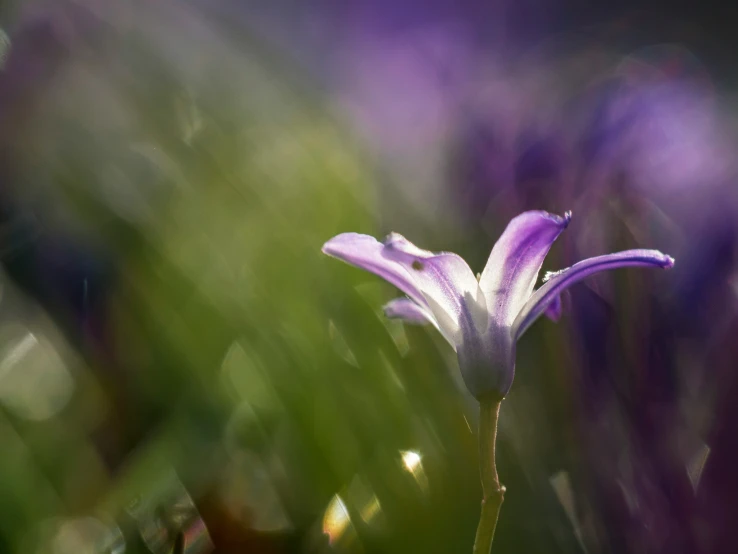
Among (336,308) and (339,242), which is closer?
(339,242)

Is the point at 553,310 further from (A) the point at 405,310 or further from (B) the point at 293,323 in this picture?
(B) the point at 293,323

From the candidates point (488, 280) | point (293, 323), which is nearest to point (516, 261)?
point (488, 280)

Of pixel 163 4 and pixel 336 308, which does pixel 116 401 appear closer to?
pixel 336 308

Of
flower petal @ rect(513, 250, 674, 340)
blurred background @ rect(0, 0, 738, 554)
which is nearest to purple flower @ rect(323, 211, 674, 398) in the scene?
flower petal @ rect(513, 250, 674, 340)

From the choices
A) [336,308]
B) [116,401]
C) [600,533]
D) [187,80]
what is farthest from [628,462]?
[187,80]

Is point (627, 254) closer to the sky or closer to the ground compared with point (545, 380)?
closer to the sky

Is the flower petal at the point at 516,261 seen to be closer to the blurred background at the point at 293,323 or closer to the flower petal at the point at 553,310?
the flower petal at the point at 553,310

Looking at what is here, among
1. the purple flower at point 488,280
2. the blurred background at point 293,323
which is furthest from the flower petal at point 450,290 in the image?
the blurred background at point 293,323
